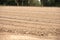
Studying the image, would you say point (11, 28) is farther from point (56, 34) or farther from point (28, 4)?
point (28, 4)

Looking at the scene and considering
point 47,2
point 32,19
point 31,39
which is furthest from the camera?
point 47,2

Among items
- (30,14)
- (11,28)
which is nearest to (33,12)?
(30,14)

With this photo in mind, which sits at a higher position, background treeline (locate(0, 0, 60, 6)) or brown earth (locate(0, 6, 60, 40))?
background treeline (locate(0, 0, 60, 6))

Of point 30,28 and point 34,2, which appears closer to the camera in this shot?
point 30,28

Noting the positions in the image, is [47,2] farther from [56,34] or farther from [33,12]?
[56,34]

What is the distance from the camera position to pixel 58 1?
542mm

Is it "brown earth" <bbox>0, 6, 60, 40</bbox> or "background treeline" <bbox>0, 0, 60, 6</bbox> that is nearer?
"brown earth" <bbox>0, 6, 60, 40</bbox>

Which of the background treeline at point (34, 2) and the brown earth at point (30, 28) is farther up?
the background treeline at point (34, 2)

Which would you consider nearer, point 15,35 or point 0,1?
point 15,35

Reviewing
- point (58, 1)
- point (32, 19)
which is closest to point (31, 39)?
point (32, 19)

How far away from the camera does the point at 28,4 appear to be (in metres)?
0.63

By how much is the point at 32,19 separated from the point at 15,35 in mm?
123

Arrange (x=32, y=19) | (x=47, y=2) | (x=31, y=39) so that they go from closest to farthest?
(x=31, y=39)
(x=32, y=19)
(x=47, y=2)

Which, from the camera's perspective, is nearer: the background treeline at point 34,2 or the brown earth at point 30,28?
the brown earth at point 30,28
